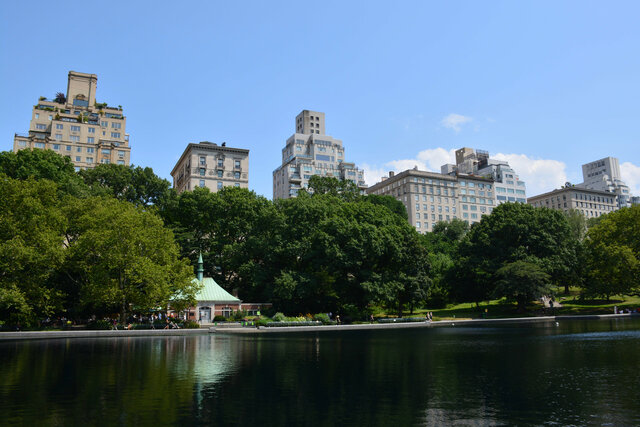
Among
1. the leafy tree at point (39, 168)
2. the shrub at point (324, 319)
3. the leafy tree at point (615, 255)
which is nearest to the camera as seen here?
the shrub at point (324, 319)

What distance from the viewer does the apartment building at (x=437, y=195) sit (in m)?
160

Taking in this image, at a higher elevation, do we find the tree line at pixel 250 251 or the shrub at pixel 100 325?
the tree line at pixel 250 251

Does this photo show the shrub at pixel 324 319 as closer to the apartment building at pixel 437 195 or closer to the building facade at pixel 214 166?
the building facade at pixel 214 166

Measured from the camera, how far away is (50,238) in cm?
5084

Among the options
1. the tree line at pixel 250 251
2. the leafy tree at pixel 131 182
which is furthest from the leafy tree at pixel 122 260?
the leafy tree at pixel 131 182

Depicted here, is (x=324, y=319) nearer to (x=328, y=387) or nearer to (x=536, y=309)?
(x=536, y=309)

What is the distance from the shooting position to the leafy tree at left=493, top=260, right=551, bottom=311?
69.3m

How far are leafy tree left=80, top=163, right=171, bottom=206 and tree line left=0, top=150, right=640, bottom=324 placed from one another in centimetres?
24

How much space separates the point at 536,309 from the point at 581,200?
132697 mm

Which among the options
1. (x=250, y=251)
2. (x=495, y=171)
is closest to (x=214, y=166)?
(x=250, y=251)

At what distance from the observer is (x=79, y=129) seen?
126062 mm

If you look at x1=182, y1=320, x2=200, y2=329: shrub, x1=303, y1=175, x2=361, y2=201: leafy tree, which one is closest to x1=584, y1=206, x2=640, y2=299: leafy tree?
x1=303, y1=175, x2=361, y2=201: leafy tree

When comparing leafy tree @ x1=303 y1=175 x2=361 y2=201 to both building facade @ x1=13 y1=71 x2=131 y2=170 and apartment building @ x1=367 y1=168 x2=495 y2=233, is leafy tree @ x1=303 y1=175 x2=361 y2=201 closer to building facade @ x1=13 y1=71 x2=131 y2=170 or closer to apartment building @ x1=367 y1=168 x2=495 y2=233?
apartment building @ x1=367 y1=168 x2=495 y2=233

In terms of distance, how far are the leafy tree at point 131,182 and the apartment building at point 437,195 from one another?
3455 inches
